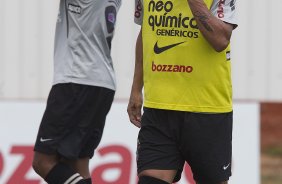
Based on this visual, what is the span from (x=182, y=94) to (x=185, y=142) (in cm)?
23

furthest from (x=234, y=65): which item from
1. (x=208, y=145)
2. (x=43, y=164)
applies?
(x=208, y=145)

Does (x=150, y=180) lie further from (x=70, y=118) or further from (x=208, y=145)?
(x=70, y=118)

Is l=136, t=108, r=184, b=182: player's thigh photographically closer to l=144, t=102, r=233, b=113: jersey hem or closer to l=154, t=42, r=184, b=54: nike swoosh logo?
l=144, t=102, r=233, b=113: jersey hem

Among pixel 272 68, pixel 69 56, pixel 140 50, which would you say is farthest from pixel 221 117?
pixel 272 68

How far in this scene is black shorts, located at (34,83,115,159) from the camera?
4941mm

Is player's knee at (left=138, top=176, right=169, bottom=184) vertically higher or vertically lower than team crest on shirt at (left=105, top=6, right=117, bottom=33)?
lower

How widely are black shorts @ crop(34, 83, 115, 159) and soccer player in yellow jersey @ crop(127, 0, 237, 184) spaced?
0.80m

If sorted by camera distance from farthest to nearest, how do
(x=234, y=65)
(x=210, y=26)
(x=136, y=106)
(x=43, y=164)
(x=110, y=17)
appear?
1. (x=234, y=65)
2. (x=110, y=17)
3. (x=43, y=164)
4. (x=136, y=106)
5. (x=210, y=26)

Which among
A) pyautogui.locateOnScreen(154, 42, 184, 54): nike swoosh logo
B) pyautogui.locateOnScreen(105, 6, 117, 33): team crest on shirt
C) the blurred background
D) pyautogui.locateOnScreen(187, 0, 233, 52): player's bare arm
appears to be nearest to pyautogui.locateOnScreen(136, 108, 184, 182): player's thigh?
pyautogui.locateOnScreen(154, 42, 184, 54): nike swoosh logo

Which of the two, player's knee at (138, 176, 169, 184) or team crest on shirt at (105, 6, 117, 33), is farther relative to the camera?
team crest on shirt at (105, 6, 117, 33)

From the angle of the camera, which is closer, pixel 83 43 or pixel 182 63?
pixel 182 63

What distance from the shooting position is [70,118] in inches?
197

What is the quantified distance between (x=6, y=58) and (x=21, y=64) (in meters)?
0.14

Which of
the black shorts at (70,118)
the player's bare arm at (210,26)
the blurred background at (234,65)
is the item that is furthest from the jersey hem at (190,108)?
the blurred background at (234,65)
